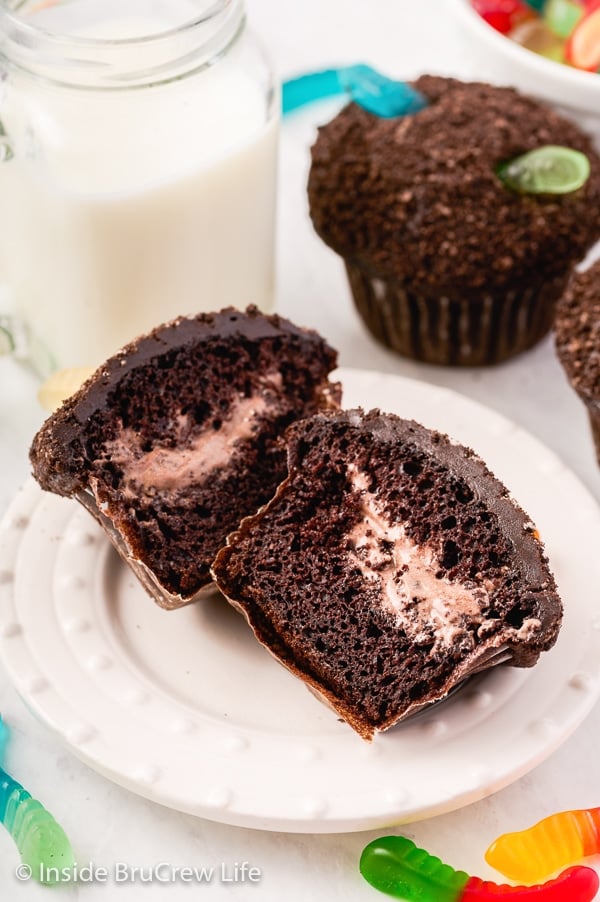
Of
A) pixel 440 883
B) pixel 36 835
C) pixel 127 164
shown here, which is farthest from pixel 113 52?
pixel 440 883

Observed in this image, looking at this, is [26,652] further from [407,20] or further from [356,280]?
[407,20]

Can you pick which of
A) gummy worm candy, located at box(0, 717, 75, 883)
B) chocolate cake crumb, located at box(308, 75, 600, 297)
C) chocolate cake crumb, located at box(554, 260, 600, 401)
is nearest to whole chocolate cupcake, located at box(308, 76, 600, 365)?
chocolate cake crumb, located at box(308, 75, 600, 297)

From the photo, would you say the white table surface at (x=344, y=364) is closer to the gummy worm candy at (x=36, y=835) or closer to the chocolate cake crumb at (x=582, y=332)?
the gummy worm candy at (x=36, y=835)

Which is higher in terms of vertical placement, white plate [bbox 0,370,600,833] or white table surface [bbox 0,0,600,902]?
white plate [bbox 0,370,600,833]

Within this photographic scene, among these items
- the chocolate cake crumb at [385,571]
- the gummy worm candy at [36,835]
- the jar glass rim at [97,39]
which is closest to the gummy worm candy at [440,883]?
the chocolate cake crumb at [385,571]

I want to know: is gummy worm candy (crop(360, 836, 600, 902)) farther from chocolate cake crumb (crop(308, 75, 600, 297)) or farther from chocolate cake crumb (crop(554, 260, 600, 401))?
chocolate cake crumb (crop(308, 75, 600, 297))
